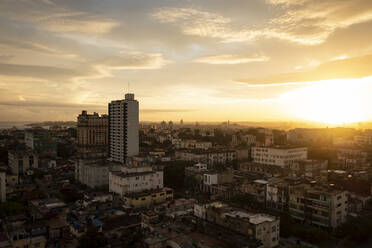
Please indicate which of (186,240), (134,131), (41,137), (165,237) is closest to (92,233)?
(165,237)

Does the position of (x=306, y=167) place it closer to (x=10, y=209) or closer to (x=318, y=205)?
(x=318, y=205)

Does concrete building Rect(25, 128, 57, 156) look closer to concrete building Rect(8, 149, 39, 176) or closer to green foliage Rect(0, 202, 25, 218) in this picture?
concrete building Rect(8, 149, 39, 176)

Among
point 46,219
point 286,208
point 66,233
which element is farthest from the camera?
point 286,208

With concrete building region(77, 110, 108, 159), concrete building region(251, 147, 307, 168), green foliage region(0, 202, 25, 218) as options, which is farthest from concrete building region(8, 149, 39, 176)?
concrete building region(251, 147, 307, 168)

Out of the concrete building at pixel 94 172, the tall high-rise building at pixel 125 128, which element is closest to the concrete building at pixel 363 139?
the tall high-rise building at pixel 125 128

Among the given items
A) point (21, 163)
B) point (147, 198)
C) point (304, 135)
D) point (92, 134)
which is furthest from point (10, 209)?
point (304, 135)

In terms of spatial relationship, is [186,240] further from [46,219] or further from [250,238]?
[46,219]

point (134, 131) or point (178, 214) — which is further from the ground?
point (134, 131)
